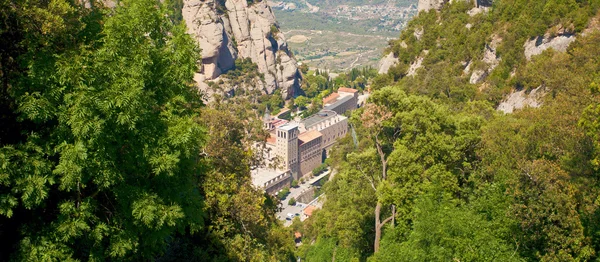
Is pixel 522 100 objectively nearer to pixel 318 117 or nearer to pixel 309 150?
pixel 309 150

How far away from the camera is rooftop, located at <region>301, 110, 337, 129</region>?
306 feet

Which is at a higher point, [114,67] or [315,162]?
[114,67]

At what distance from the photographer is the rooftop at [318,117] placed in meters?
93.3

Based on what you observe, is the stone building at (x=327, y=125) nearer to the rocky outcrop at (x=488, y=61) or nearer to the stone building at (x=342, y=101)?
the stone building at (x=342, y=101)

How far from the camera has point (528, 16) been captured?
35.4 m

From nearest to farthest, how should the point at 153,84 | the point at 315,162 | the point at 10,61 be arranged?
the point at 10,61
the point at 153,84
the point at 315,162

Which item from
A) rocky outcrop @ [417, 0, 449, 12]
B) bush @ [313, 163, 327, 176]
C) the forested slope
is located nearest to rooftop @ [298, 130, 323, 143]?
bush @ [313, 163, 327, 176]

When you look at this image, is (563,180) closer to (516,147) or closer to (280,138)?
(516,147)

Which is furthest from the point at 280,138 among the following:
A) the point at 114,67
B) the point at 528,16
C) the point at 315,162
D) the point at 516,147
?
the point at 114,67

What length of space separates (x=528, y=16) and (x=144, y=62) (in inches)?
1289

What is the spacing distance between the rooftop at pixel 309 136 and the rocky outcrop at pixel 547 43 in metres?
54.9

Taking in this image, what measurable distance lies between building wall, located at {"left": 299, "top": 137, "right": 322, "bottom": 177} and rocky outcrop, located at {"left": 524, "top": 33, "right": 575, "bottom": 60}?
180ft

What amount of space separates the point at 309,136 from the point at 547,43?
5857 cm

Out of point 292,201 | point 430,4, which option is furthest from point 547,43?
point 292,201
